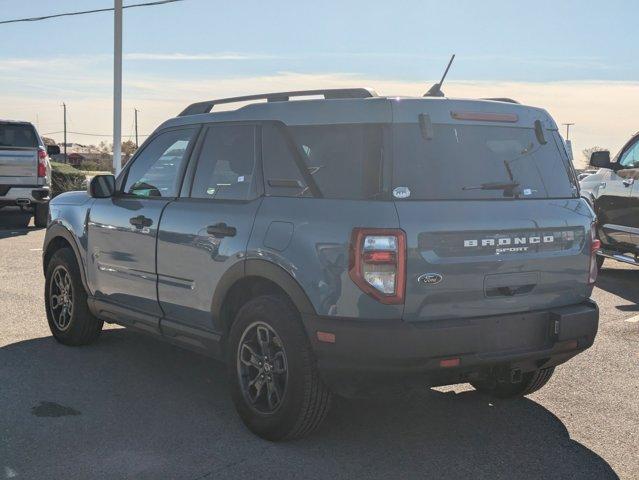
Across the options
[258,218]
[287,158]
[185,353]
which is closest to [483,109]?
[287,158]

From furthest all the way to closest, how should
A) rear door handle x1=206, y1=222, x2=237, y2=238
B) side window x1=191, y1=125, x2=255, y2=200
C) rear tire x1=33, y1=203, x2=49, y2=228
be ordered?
rear tire x1=33, y1=203, x2=49, y2=228 → side window x1=191, y1=125, x2=255, y2=200 → rear door handle x1=206, y1=222, x2=237, y2=238

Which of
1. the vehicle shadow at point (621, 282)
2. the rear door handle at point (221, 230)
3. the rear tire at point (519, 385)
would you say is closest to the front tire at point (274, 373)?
the rear door handle at point (221, 230)

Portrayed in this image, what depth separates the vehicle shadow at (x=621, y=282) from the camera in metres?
8.94

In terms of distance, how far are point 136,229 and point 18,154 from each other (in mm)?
10714

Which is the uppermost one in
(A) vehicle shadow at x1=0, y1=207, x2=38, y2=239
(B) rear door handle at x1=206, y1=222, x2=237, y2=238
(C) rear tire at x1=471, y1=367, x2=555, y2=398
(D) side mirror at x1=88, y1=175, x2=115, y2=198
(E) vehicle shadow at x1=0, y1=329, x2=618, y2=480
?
(D) side mirror at x1=88, y1=175, x2=115, y2=198

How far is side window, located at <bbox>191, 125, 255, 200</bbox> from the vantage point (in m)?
4.52

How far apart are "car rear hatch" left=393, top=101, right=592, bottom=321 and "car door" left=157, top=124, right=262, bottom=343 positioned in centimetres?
101

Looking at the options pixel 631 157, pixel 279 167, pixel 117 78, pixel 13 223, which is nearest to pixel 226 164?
pixel 279 167

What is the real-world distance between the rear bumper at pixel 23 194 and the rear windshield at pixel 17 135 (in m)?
0.82

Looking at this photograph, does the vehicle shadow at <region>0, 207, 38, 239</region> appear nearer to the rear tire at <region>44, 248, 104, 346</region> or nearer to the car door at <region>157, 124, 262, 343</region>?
the rear tire at <region>44, 248, 104, 346</region>

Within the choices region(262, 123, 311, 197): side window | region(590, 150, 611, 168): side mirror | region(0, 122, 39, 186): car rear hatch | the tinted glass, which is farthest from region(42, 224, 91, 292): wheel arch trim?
region(0, 122, 39, 186): car rear hatch

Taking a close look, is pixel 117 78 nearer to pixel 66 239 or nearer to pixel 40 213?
pixel 40 213

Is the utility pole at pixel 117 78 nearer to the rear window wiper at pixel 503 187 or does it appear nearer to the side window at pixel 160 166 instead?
the side window at pixel 160 166

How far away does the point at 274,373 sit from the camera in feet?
13.7
